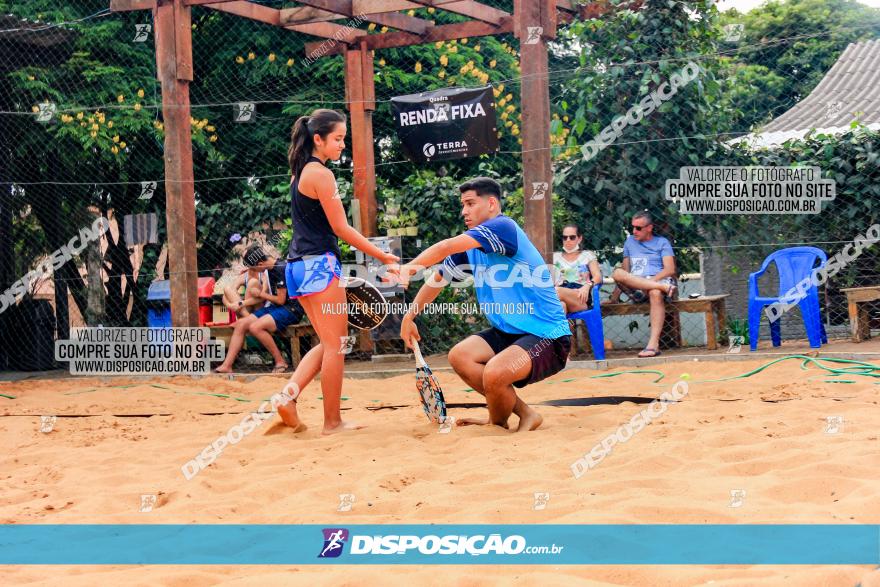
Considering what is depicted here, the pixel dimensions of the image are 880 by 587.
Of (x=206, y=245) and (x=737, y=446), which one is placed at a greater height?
(x=206, y=245)

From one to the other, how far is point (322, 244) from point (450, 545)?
267cm

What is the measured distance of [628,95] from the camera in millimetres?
9820

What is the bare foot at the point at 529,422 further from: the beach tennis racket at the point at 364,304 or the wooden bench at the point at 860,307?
the wooden bench at the point at 860,307

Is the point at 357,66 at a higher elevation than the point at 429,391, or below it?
higher

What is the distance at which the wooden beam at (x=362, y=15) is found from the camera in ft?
30.0

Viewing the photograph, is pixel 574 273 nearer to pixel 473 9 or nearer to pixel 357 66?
pixel 473 9

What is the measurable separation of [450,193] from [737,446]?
6264 mm

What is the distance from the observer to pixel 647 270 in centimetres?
898

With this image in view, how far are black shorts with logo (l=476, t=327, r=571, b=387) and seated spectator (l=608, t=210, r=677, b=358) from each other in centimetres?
353

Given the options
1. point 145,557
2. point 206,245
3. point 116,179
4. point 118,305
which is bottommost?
point 145,557

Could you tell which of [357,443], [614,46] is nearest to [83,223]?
[614,46]

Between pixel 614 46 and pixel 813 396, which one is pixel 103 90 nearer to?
pixel 614 46

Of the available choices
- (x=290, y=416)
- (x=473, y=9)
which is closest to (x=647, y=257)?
(x=473, y=9)

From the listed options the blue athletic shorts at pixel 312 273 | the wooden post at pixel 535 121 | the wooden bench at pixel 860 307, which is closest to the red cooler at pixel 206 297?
the wooden post at pixel 535 121
